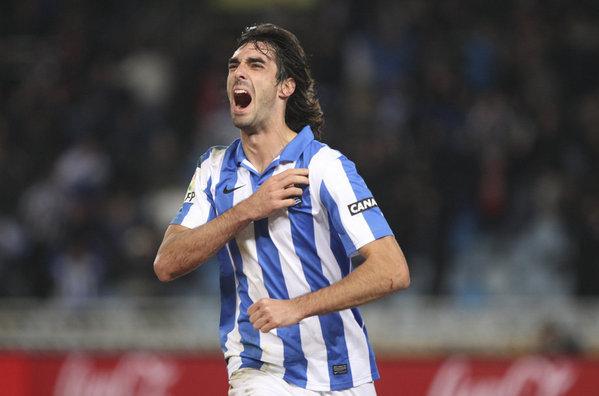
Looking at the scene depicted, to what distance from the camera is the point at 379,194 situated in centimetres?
1000

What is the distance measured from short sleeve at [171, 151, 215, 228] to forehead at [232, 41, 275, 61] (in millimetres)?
462

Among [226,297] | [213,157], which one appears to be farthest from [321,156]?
[226,297]

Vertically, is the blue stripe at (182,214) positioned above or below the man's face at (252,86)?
below

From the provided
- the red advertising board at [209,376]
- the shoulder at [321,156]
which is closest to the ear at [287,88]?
the shoulder at [321,156]

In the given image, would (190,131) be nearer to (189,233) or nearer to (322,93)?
(322,93)

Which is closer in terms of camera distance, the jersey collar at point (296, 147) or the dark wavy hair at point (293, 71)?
the jersey collar at point (296, 147)

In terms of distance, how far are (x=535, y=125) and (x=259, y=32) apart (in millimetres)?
6337

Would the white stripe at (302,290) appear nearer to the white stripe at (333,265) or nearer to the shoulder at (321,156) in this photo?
the white stripe at (333,265)

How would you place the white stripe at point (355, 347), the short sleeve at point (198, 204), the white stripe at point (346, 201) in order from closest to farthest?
the white stripe at point (346, 201) → the white stripe at point (355, 347) → the short sleeve at point (198, 204)

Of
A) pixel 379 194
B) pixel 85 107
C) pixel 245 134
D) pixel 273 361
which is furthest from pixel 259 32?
pixel 85 107

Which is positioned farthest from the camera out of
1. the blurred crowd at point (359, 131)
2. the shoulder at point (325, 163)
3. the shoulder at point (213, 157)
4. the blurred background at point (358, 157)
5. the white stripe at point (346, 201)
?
the blurred crowd at point (359, 131)

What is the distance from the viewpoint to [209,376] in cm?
795

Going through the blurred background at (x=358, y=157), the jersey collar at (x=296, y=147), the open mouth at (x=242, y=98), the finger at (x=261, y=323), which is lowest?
the finger at (x=261, y=323)

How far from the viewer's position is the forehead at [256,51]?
4.57m
